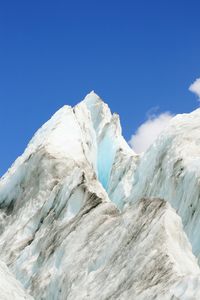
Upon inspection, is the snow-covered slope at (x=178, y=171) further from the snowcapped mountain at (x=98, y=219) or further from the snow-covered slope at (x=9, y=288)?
the snow-covered slope at (x=9, y=288)

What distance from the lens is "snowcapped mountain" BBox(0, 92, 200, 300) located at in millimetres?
20750

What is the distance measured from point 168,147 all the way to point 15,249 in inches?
412

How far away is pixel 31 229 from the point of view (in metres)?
36.2

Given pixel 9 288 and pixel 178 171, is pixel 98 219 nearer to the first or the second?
pixel 9 288

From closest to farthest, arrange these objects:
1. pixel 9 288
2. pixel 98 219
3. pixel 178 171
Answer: pixel 9 288
pixel 98 219
pixel 178 171

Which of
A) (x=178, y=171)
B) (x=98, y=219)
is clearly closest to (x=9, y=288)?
(x=98, y=219)

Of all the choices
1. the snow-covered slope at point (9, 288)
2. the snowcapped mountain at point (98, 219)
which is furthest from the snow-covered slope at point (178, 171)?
the snow-covered slope at point (9, 288)

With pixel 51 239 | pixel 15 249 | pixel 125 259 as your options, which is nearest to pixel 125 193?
pixel 15 249

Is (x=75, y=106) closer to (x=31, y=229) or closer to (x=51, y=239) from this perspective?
(x=31, y=229)

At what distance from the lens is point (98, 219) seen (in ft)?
92.1

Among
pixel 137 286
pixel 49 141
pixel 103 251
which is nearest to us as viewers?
pixel 137 286

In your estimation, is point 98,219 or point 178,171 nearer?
point 98,219

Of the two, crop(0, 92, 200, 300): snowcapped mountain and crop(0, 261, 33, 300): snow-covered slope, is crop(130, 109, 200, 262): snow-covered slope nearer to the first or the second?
crop(0, 92, 200, 300): snowcapped mountain

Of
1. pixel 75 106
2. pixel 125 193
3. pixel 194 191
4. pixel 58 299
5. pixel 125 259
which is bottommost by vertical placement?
pixel 58 299
